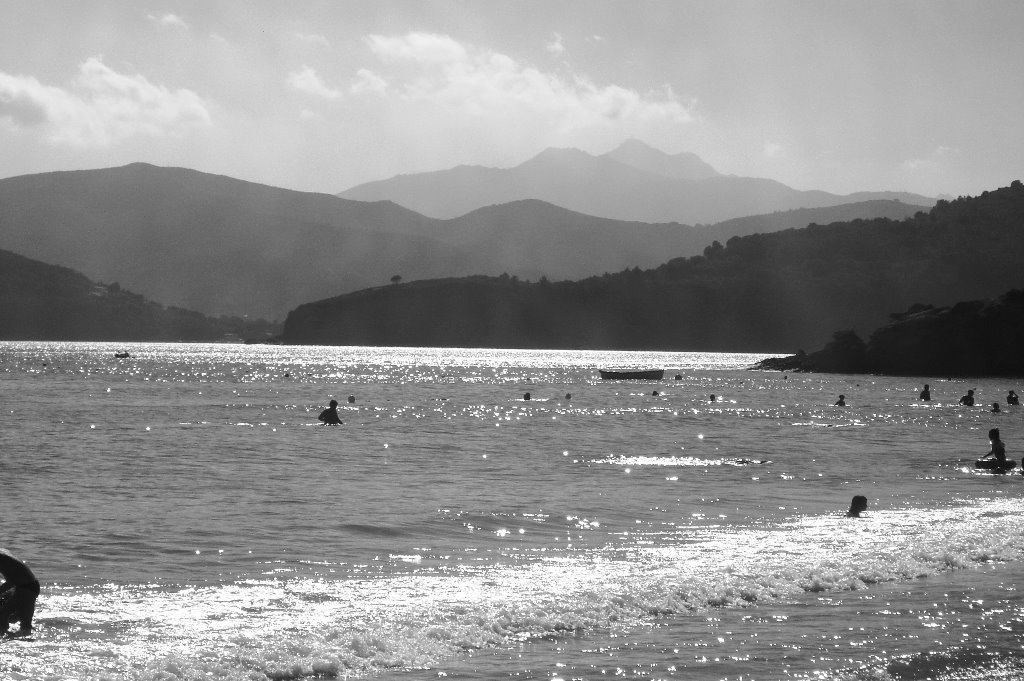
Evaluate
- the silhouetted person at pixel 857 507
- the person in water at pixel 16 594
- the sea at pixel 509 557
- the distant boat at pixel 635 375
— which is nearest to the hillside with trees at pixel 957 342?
the distant boat at pixel 635 375

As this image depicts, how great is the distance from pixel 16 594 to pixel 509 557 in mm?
9002

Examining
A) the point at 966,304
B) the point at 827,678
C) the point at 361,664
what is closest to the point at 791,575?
the point at 827,678

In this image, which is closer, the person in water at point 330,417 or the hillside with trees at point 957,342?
the person in water at point 330,417

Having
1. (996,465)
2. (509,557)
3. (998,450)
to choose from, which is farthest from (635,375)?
(509,557)

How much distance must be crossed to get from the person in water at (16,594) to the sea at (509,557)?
47 cm

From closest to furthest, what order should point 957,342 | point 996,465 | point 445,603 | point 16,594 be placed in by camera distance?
point 16,594
point 445,603
point 996,465
point 957,342

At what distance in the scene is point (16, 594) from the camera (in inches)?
588

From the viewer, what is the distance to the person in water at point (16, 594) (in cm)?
1490

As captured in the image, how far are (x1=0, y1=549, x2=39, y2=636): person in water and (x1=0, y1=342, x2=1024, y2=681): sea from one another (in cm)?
47

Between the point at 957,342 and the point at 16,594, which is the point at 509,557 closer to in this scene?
the point at 16,594

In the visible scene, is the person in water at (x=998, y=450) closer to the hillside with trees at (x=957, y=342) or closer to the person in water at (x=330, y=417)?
the person in water at (x=330, y=417)

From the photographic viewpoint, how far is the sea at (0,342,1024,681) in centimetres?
1416

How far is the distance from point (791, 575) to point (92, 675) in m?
11.0

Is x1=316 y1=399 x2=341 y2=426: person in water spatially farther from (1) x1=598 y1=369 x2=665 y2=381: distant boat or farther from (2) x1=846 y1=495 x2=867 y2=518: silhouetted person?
(1) x1=598 y1=369 x2=665 y2=381: distant boat
